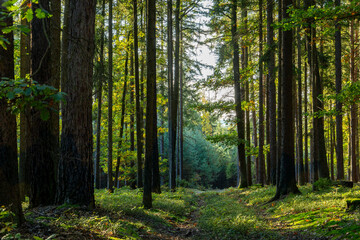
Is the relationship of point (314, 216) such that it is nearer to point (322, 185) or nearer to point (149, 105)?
point (322, 185)

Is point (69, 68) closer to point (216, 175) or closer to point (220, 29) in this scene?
point (220, 29)

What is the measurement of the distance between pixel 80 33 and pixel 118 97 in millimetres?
16945

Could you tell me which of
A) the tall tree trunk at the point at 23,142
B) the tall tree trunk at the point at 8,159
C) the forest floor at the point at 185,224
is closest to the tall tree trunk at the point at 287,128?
the forest floor at the point at 185,224

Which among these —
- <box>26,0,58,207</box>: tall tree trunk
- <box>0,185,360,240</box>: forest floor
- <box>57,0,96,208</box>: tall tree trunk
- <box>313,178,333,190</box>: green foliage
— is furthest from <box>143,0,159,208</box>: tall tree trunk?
<box>313,178,333,190</box>: green foliage

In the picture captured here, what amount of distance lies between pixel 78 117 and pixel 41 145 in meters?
1.43

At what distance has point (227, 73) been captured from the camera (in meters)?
22.2

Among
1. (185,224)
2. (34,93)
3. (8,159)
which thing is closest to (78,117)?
(8,159)

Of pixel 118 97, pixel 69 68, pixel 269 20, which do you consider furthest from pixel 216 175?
pixel 69 68

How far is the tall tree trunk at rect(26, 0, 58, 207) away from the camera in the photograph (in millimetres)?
7555

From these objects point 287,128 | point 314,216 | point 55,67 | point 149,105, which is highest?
point 55,67

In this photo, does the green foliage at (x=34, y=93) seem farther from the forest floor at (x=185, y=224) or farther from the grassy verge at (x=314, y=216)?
the grassy verge at (x=314, y=216)

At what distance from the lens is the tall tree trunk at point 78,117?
23.3 ft

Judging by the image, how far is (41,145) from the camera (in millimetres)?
7625

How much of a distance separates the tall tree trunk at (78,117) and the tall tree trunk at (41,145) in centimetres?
72
